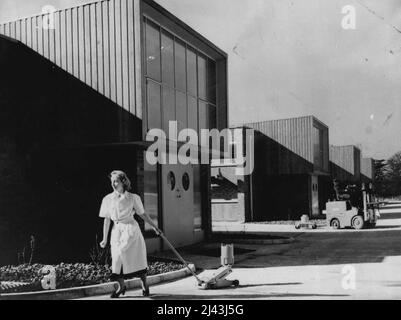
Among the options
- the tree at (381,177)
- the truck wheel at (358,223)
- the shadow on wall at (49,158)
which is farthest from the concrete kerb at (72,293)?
the tree at (381,177)

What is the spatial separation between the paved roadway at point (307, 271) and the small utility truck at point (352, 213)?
4.06 m

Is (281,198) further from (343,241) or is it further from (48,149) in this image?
(48,149)

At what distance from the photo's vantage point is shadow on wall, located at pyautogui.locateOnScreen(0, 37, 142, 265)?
40.8 ft

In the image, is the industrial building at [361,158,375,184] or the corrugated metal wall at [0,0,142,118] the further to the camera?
the industrial building at [361,158,375,184]

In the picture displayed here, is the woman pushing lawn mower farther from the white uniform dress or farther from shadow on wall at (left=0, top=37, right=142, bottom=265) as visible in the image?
shadow on wall at (left=0, top=37, right=142, bottom=265)

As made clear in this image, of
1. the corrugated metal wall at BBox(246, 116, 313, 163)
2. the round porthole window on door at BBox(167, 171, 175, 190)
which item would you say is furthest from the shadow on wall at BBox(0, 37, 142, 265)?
the corrugated metal wall at BBox(246, 116, 313, 163)

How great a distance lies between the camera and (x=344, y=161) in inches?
1651

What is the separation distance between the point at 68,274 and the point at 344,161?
119 feet

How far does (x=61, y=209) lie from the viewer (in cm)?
1305

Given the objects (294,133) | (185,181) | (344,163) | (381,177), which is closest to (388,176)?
(381,177)

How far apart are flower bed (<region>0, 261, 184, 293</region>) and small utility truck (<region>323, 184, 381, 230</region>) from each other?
501 inches
